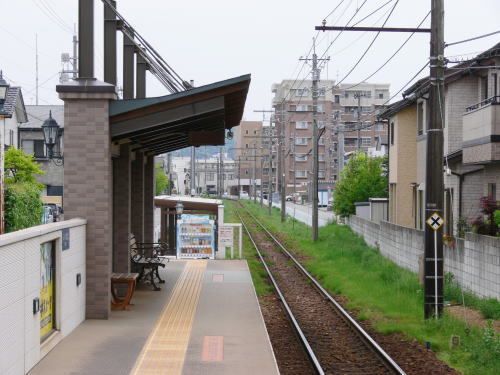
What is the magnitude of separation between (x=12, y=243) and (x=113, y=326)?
4.72 metres

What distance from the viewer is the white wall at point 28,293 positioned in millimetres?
8273

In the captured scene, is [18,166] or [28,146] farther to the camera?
[28,146]

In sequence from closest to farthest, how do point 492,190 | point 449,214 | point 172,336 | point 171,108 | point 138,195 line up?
1. point 172,336
2. point 171,108
3. point 138,195
4. point 492,190
5. point 449,214

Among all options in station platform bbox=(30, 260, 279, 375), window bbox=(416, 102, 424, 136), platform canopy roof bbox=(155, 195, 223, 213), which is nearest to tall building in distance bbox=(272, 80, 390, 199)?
platform canopy roof bbox=(155, 195, 223, 213)

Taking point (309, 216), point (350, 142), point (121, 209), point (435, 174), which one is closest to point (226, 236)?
point (121, 209)

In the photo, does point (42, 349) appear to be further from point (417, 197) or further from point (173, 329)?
point (417, 197)

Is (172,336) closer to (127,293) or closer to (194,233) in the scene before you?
(127,293)

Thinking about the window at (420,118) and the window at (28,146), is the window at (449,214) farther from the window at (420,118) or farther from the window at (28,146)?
the window at (28,146)

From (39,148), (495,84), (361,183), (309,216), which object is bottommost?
(309,216)

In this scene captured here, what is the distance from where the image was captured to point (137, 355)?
10.6 meters

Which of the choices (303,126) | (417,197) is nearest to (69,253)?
(417,197)

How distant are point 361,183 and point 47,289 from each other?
30.9 m

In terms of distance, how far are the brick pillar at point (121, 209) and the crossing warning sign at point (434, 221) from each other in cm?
636

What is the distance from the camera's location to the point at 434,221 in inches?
555
